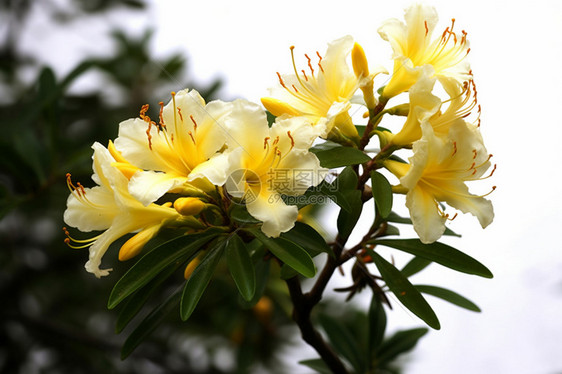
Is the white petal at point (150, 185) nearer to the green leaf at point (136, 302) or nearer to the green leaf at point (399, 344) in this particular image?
the green leaf at point (136, 302)

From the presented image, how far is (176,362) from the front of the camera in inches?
93.9

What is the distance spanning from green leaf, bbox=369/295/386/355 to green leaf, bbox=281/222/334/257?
46cm

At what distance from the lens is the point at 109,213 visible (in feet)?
3.29

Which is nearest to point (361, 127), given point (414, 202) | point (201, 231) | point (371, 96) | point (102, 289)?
point (371, 96)

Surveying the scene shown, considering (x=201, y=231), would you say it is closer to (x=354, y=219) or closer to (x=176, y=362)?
(x=354, y=219)

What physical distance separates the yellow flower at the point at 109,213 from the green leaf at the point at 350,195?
0.98 ft

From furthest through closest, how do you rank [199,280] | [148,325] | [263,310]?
1. [263,310]
2. [148,325]
3. [199,280]

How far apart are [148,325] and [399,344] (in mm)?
750

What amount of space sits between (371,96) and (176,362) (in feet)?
5.85

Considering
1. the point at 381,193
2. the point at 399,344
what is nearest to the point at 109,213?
the point at 381,193

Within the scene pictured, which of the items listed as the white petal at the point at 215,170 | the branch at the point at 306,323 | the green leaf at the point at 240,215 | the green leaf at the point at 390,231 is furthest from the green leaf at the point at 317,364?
the white petal at the point at 215,170

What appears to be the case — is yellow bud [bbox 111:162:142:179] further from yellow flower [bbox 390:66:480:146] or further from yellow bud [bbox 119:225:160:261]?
yellow flower [bbox 390:66:480:146]

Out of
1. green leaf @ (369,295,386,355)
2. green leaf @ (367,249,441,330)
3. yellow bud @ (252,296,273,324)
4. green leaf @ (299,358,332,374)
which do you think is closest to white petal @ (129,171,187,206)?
green leaf @ (367,249,441,330)

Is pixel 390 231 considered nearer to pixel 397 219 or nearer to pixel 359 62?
pixel 397 219
